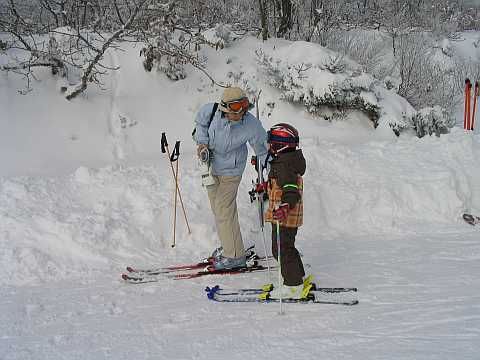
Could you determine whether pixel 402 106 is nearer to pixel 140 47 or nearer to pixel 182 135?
pixel 182 135

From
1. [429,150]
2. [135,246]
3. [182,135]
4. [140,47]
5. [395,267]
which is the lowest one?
[395,267]

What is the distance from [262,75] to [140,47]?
8.81 ft

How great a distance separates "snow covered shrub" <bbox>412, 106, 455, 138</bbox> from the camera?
990 centimetres

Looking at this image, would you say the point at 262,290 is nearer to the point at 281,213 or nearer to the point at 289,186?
the point at 281,213

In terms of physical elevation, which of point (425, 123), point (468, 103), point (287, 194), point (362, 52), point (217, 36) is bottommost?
point (287, 194)

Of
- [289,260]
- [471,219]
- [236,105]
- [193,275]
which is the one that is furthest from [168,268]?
[471,219]

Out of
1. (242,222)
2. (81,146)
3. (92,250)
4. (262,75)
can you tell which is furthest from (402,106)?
(92,250)

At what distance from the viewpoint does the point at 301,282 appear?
476 cm

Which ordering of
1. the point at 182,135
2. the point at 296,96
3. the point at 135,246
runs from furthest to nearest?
the point at 296,96 → the point at 182,135 → the point at 135,246

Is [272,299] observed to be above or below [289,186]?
below

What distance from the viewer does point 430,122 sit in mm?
9906

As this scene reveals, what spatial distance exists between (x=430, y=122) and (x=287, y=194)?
6.51 m

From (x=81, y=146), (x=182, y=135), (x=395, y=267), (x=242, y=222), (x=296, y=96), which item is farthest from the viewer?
(x=296, y=96)

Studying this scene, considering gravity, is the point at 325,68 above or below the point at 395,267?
above
